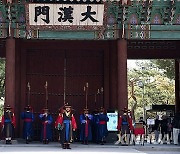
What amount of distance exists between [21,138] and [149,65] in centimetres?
3211

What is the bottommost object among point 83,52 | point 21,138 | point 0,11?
point 21,138

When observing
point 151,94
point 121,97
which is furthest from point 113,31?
point 151,94

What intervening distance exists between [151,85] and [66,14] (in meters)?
33.0

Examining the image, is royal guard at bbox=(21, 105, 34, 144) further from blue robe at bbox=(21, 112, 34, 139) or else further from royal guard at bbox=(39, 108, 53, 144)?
royal guard at bbox=(39, 108, 53, 144)

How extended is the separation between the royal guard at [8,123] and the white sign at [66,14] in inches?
147

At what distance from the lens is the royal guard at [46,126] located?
20.1 meters

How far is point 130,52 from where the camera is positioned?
26.2 metres

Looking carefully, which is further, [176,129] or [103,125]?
[176,129]

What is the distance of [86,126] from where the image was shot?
19906 millimetres

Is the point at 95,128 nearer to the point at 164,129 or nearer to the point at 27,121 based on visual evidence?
the point at 27,121

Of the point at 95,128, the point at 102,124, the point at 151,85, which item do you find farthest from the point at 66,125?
the point at 151,85

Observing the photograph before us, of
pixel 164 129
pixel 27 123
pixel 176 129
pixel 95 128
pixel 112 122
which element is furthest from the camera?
pixel 164 129

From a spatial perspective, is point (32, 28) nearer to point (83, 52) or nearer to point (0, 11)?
point (0, 11)

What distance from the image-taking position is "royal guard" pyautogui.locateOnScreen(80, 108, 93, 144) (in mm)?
19844
